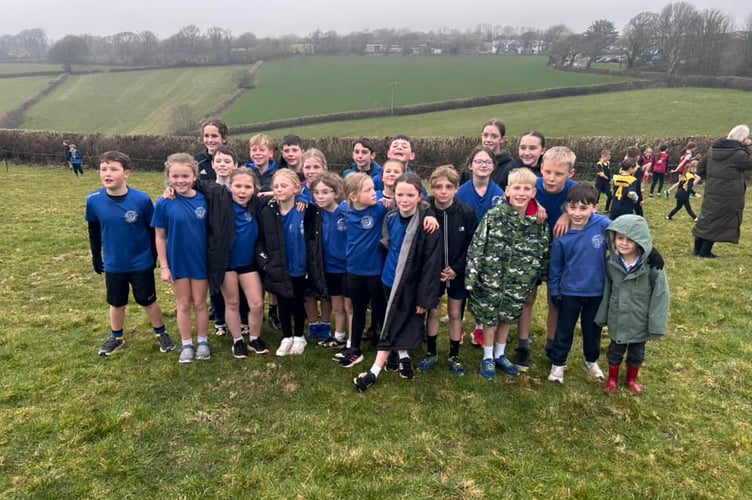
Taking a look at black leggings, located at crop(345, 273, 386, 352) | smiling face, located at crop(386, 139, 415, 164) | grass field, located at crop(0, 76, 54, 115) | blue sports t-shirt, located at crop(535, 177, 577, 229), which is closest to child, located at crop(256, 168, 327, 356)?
black leggings, located at crop(345, 273, 386, 352)

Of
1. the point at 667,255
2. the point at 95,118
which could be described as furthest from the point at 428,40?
the point at 667,255

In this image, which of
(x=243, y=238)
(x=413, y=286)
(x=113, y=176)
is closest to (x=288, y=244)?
(x=243, y=238)

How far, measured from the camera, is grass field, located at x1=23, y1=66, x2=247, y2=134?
41219 millimetres

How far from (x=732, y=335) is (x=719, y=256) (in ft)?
13.4

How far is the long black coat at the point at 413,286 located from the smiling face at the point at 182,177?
1956 millimetres

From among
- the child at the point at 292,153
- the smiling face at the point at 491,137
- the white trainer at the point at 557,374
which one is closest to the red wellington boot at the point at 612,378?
the white trainer at the point at 557,374

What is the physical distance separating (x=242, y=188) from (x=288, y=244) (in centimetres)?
73

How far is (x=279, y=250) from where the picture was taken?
462 cm

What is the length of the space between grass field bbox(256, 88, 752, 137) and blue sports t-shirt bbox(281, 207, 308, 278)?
28932 mm

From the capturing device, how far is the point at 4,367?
4.75 meters

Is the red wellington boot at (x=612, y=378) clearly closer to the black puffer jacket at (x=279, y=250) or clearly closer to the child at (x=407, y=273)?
the child at (x=407, y=273)

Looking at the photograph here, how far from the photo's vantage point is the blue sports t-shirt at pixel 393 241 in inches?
167

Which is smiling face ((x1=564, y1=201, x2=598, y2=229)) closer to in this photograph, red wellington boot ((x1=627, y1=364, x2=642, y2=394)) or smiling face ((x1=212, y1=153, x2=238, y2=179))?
red wellington boot ((x1=627, y1=364, x2=642, y2=394))

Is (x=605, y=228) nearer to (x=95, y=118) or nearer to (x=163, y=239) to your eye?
(x=163, y=239)
